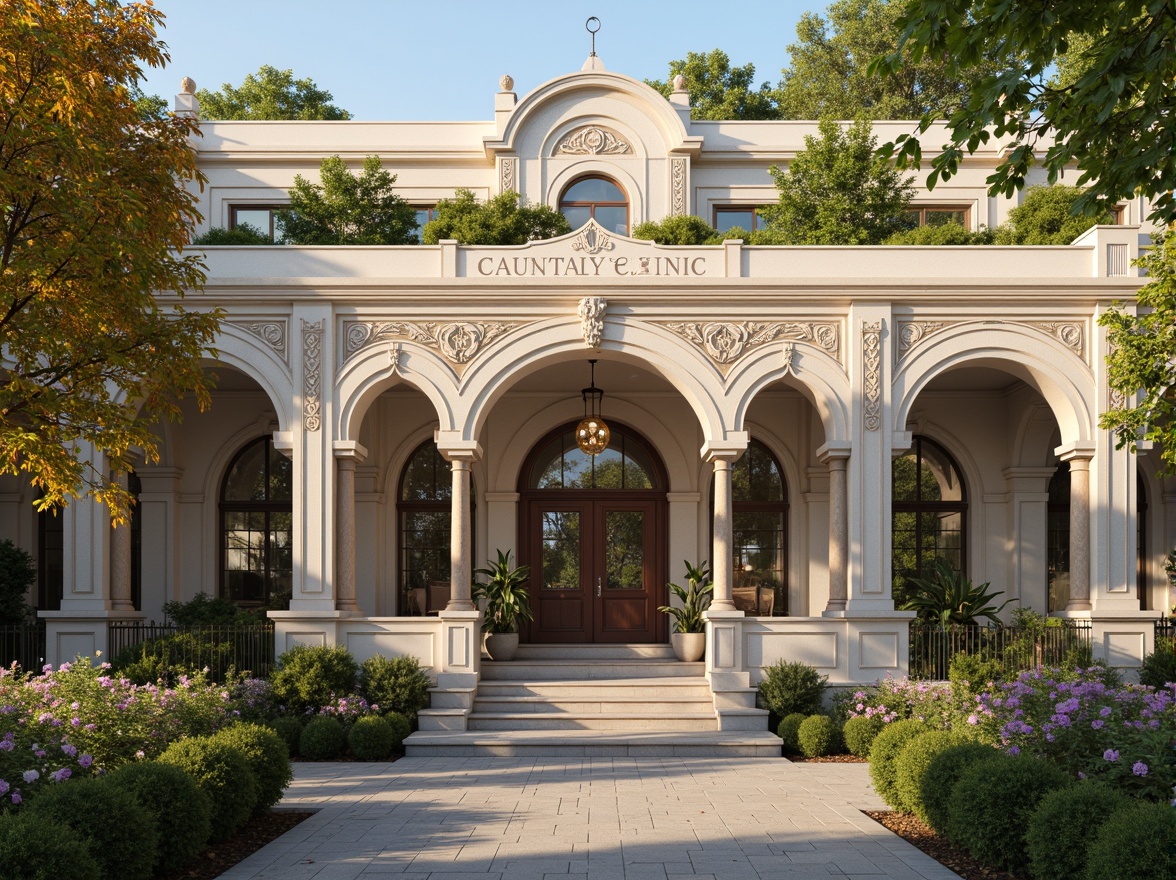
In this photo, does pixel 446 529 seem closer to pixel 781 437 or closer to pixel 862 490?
pixel 781 437

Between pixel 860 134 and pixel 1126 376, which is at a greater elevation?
pixel 860 134

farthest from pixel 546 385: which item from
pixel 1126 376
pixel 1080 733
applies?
pixel 1080 733

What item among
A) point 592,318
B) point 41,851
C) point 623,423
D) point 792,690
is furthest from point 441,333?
point 41,851

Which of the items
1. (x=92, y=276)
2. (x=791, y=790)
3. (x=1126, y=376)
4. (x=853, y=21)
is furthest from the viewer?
(x=853, y=21)

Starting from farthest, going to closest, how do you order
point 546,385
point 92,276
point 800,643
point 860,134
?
point 860,134 < point 546,385 < point 800,643 < point 92,276

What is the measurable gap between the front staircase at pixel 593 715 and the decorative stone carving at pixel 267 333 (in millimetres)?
5027

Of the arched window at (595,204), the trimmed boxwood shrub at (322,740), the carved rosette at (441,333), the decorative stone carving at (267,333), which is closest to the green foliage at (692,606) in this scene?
the carved rosette at (441,333)

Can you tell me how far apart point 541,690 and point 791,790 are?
4794 millimetres

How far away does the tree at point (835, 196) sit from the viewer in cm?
1966

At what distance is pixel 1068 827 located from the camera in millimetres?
6883

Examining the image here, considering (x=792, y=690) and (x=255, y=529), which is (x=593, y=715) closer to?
(x=792, y=690)

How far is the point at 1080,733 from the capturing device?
851cm

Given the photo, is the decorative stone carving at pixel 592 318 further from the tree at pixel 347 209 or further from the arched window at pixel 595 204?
the tree at pixel 347 209

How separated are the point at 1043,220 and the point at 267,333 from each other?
12995 millimetres
